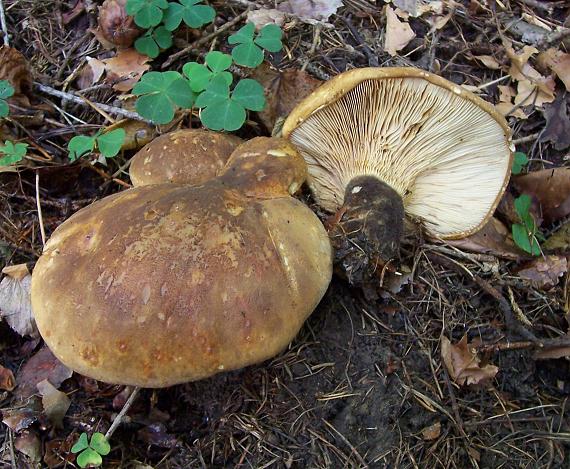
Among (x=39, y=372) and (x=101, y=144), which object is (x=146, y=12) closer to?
(x=101, y=144)

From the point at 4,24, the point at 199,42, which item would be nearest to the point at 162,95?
the point at 199,42

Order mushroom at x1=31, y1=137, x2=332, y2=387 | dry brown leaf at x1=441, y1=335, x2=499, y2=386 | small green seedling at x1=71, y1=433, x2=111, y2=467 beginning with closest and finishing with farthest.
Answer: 1. mushroom at x1=31, y1=137, x2=332, y2=387
2. small green seedling at x1=71, y1=433, x2=111, y2=467
3. dry brown leaf at x1=441, y1=335, x2=499, y2=386

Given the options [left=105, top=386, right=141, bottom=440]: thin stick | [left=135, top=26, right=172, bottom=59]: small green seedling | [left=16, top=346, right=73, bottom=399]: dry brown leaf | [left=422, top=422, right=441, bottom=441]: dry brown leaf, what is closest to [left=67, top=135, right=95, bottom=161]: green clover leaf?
[left=135, top=26, right=172, bottom=59]: small green seedling

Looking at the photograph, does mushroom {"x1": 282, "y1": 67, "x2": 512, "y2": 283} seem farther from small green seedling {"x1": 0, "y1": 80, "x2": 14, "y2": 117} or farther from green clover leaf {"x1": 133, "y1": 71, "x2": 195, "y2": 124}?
small green seedling {"x1": 0, "y1": 80, "x2": 14, "y2": 117}

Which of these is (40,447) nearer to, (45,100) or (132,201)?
(132,201)

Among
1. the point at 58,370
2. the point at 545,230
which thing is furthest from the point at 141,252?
the point at 545,230

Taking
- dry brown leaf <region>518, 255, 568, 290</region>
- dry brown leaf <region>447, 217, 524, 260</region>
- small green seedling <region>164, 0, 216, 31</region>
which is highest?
small green seedling <region>164, 0, 216, 31</region>
